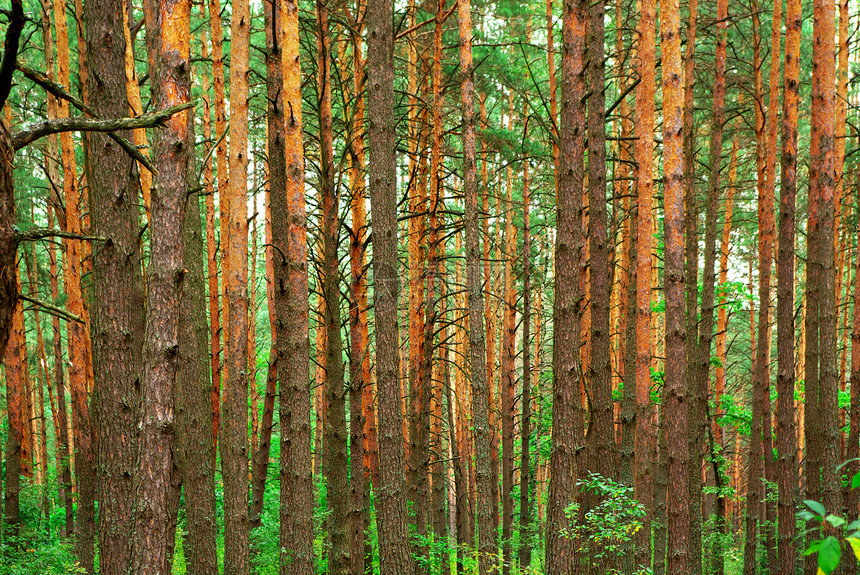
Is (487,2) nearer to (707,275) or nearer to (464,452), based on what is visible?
(707,275)

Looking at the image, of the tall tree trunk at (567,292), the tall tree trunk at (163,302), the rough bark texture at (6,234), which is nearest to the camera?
the rough bark texture at (6,234)

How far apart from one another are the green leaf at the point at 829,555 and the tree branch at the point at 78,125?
308 centimetres

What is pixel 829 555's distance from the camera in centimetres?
129

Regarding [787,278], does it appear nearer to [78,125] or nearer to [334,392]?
[334,392]

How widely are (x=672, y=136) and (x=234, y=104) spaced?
496 cm

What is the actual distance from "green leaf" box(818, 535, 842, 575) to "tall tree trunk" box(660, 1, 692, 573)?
591 cm

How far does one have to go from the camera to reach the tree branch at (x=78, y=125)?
2932 millimetres

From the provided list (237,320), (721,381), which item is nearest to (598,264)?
(237,320)

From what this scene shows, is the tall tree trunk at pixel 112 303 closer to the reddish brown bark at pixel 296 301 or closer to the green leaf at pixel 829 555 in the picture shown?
the reddish brown bark at pixel 296 301

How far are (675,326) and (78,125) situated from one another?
6055mm

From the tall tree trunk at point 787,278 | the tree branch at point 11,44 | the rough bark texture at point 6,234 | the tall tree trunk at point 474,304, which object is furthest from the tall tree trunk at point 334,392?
the tall tree trunk at point 787,278

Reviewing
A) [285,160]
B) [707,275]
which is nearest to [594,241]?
[707,275]

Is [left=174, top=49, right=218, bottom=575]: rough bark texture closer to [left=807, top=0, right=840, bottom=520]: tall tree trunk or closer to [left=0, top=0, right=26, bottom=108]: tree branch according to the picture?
[left=0, top=0, right=26, bottom=108]: tree branch

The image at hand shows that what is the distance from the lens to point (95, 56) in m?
5.66
